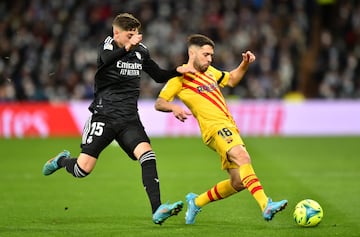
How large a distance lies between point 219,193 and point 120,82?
1.60 m

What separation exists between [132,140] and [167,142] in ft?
36.1

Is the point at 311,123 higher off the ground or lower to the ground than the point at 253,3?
lower

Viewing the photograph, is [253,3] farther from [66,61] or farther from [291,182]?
[291,182]

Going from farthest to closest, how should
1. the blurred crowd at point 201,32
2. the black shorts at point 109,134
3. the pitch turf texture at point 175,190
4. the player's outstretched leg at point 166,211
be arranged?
1. the blurred crowd at point 201,32
2. the black shorts at point 109,134
3. the pitch turf texture at point 175,190
4. the player's outstretched leg at point 166,211

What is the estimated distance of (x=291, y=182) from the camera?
12430 mm

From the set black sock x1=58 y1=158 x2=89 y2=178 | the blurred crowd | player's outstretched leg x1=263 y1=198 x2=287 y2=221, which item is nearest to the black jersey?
black sock x1=58 y1=158 x2=89 y2=178

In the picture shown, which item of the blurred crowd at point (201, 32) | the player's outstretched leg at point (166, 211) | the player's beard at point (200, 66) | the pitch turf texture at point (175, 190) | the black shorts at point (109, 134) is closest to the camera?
the player's outstretched leg at point (166, 211)

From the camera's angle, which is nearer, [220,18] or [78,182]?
[78,182]

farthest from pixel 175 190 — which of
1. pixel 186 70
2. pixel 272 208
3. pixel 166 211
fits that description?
pixel 272 208

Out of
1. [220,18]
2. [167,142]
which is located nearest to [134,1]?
[220,18]

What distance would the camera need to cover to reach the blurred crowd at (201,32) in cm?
2258

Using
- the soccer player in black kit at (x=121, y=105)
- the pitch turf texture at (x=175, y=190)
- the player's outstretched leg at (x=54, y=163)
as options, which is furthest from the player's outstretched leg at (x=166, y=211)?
the player's outstretched leg at (x=54, y=163)

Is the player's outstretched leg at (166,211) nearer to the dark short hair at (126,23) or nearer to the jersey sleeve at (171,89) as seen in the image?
the jersey sleeve at (171,89)

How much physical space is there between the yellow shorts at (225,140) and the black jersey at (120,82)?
31.9 inches
